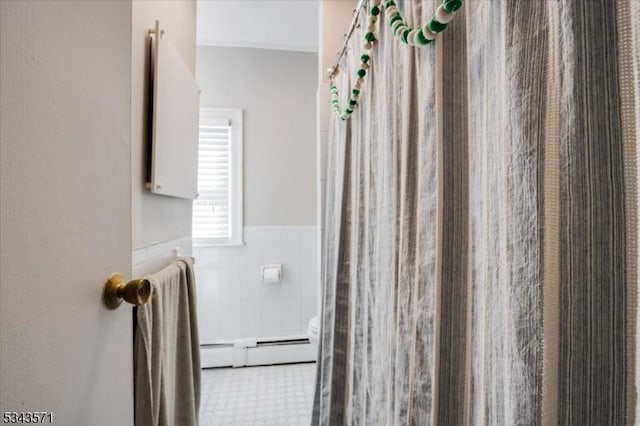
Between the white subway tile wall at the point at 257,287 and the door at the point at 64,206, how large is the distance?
1.95 meters

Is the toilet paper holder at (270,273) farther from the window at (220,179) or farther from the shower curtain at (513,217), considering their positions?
the shower curtain at (513,217)

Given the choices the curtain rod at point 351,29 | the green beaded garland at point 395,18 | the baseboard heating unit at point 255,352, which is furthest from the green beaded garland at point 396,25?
the baseboard heating unit at point 255,352

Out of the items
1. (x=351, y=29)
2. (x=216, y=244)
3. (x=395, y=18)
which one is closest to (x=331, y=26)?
(x=351, y=29)

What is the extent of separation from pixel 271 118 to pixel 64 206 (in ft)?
7.56

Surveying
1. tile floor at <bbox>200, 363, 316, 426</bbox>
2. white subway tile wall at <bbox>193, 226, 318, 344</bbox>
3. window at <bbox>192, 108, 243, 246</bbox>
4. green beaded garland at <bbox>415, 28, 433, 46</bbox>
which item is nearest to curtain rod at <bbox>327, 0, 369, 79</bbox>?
green beaded garland at <bbox>415, 28, 433, 46</bbox>

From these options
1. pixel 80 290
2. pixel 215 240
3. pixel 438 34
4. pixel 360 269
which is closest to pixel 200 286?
pixel 215 240

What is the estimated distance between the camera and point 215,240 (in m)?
2.56

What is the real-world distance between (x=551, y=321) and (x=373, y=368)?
69cm

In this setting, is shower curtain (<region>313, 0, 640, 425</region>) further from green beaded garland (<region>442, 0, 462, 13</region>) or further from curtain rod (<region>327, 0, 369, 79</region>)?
curtain rod (<region>327, 0, 369, 79</region>)

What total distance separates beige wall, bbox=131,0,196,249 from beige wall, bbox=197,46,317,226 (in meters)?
1.23

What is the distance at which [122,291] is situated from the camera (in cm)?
59

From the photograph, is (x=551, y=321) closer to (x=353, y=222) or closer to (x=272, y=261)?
(x=353, y=222)

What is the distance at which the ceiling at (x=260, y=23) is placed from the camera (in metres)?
2.17

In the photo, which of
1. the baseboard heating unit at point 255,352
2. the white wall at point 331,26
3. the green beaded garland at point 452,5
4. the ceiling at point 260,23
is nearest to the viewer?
the green beaded garland at point 452,5
